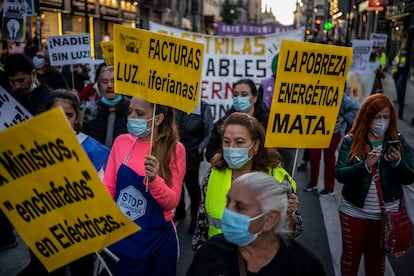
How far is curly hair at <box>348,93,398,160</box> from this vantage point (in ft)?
11.5

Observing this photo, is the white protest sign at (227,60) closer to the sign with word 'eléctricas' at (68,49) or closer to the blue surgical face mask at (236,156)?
the sign with word 'eléctricas' at (68,49)

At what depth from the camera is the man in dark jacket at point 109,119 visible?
433 cm

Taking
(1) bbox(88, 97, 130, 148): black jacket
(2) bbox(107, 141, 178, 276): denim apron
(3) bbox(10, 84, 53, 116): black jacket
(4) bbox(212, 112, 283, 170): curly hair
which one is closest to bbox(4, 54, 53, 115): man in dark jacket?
(3) bbox(10, 84, 53, 116): black jacket

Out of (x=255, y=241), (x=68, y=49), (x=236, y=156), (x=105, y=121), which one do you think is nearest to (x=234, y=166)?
(x=236, y=156)

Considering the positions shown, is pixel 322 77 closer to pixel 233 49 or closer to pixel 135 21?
pixel 233 49

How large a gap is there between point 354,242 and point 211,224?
1.33 meters

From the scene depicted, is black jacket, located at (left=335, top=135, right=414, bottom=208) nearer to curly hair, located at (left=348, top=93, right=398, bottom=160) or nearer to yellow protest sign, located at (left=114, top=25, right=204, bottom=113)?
Result: curly hair, located at (left=348, top=93, right=398, bottom=160)

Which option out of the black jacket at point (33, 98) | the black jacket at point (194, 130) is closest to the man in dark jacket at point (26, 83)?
the black jacket at point (33, 98)

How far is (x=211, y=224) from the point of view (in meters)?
2.94

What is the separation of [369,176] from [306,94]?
863mm

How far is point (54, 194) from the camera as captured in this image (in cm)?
212

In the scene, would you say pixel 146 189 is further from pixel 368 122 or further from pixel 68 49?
pixel 68 49

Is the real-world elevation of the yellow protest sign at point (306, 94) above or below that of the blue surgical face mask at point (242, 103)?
above

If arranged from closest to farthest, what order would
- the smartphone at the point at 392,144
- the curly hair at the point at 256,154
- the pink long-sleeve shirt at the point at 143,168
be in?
the pink long-sleeve shirt at the point at 143,168, the curly hair at the point at 256,154, the smartphone at the point at 392,144
